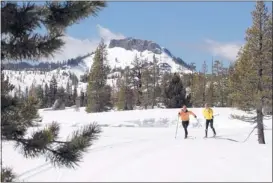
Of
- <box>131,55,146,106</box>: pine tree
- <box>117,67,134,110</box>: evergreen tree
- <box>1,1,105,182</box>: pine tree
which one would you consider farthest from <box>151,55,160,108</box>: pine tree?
<box>1,1,105,182</box>: pine tree

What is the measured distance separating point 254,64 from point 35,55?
21.7 m

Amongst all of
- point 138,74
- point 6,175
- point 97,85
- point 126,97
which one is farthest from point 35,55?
point 126,97

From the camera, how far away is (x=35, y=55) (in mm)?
4953

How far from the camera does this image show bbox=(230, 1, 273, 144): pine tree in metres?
24.6

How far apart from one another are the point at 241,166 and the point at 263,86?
409 inches

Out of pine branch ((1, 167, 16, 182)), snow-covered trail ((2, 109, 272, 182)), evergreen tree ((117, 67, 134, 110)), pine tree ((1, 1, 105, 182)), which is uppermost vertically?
evergreen tree ((117, 67, 134, 110))

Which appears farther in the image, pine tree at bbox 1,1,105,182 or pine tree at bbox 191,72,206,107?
pine tree at bbox 191,72,206,107

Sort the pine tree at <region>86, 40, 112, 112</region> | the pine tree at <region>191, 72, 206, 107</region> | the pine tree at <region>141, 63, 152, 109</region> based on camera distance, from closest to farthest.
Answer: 1. the pine tree at <region>86, 40, 112, 112</region>
2. the pine tree at <region>141, 63, 152, 109</region>
3. the pine tree at <region>191, 72, 206, 107</region>

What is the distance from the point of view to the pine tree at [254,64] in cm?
2460

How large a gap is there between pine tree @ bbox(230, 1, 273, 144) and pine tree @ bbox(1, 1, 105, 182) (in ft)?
64.8

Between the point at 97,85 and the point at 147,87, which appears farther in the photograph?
the point at 147,87

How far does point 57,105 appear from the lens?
2704 inches

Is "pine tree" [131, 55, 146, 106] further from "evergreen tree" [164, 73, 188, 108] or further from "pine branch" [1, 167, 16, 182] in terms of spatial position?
"pine branch" [1, 167, 16, 182]

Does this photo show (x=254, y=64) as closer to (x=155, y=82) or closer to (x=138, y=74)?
(x=138, y=74)
